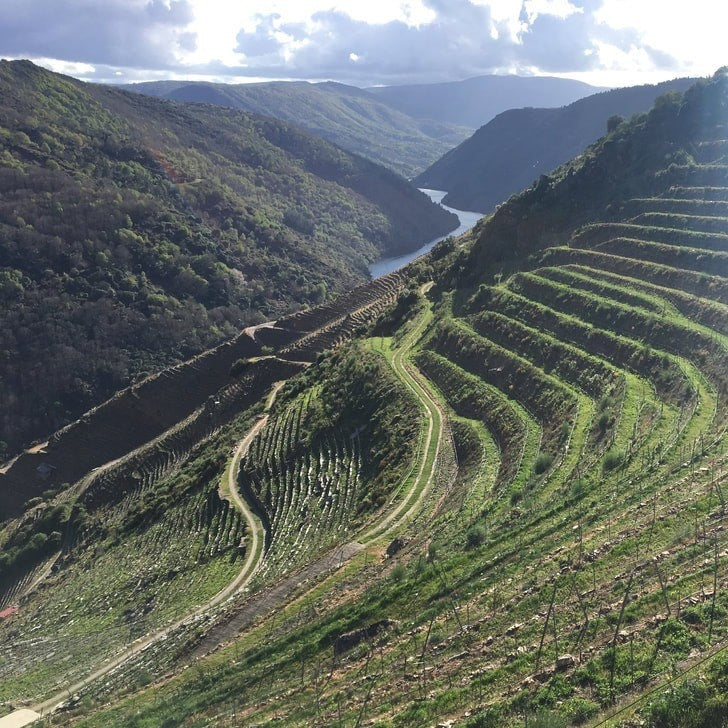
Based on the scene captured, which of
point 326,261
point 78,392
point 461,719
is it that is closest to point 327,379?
point 461,719

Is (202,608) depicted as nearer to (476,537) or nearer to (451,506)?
(451,506)

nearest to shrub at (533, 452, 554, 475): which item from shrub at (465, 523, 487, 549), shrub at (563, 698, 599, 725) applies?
shrub at (465, 523, 487, 549)

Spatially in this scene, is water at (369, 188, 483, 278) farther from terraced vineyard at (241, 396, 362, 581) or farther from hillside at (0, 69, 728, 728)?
terraced vineyard at (241, 396, 362, 581)

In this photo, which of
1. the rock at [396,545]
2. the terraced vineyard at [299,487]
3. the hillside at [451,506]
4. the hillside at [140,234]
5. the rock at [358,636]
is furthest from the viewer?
the hillside at [140,234]

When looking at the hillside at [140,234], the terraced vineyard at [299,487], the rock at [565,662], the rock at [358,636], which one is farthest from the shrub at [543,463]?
the hillside at [140,234]

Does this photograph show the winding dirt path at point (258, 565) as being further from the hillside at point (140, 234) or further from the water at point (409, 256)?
the water at point (409, 256)

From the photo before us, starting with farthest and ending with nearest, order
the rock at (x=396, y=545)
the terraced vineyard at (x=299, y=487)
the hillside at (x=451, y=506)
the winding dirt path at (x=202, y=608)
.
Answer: the terraced vineyard at (x=299, y=487), the rock at (x=396, y=545), the winding dirt path at (x=202, y=608), the hillside at (x=451, y=506)

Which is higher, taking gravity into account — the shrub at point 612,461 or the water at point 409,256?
the water at point 409,256
